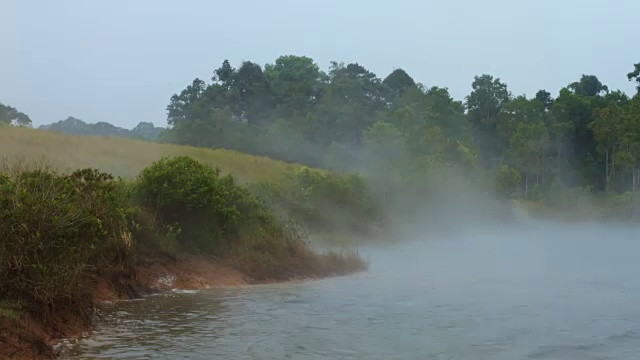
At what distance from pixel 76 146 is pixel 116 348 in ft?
125

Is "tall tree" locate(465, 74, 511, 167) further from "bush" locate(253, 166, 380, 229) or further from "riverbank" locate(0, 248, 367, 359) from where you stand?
"riverbank" locate(0, 248, 367, 359)

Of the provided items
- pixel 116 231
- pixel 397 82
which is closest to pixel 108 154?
pixel 116 231

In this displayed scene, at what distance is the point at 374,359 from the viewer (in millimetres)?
14539

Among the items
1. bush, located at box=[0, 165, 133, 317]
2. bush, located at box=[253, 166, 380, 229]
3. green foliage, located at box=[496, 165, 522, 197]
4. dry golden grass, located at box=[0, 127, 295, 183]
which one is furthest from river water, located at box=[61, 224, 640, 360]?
green foliage, located at box=[496, 165, 522, 197]

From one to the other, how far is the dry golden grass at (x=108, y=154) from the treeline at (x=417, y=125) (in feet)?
93.2

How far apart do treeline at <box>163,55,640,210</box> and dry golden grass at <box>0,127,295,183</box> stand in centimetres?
2840

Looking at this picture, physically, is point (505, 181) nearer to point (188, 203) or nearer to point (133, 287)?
point (188, 203)

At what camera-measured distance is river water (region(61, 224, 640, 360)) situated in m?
15.2

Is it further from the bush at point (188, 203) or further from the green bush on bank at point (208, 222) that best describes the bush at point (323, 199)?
the bush at point (188, 203)

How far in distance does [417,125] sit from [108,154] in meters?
53.5

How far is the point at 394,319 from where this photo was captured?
64.1 ft

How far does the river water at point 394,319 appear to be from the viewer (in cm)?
1524

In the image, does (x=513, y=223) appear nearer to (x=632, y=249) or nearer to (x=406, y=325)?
(x=632, y=249)

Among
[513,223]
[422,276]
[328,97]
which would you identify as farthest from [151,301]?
[328,97]
